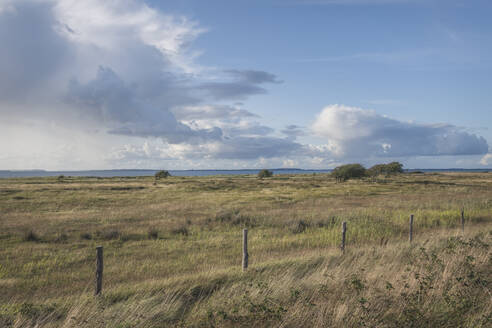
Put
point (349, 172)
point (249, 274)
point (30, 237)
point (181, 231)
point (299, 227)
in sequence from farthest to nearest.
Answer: point (349, 172)
point (299, 227)
point (181, 231)
point (30, 237)
point (249, 274)

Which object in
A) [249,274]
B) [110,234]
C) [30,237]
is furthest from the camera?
[110,234]

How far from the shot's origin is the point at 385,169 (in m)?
115

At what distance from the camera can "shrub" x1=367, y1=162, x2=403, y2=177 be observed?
11041 cm

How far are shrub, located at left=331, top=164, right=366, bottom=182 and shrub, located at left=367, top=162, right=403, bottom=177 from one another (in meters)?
9.41

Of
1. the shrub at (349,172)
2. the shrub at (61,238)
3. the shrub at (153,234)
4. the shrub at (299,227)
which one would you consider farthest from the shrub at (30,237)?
the shrub at (349,172)

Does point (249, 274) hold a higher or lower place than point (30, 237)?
higher

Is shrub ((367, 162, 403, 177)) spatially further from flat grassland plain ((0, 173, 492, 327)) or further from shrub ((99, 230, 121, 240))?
shrub ((99, 230, 121, 240))

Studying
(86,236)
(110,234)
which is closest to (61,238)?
(86,236)

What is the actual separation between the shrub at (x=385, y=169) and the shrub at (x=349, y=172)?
370 inches

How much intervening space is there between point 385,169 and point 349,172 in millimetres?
24989

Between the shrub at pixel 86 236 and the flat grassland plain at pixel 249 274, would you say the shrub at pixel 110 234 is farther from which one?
the shrub at pixel 86 236

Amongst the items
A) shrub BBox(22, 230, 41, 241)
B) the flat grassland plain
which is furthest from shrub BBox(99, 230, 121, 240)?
shrub BBox(22, 230, 41, 241)

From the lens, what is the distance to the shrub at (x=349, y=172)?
320 ft

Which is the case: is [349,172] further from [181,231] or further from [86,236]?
[86,236]
